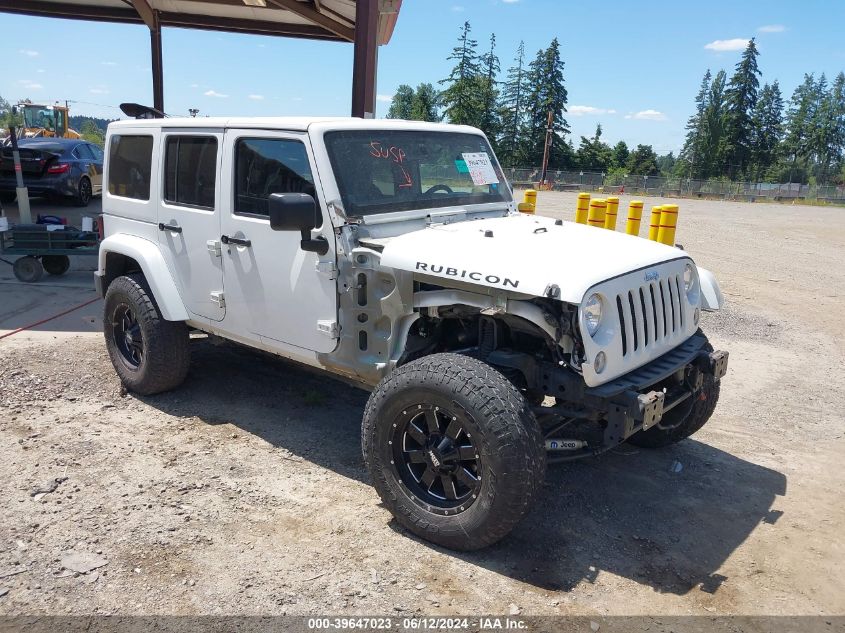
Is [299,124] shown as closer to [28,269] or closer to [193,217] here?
[193,217]

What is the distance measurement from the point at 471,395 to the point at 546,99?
70.4 m

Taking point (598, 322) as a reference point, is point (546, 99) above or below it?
above

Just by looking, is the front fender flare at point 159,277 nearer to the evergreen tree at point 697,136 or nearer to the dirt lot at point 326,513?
the dirt lot at point 326,513

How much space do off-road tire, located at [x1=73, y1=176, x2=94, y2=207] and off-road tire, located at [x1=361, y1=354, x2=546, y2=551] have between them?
1348 cm

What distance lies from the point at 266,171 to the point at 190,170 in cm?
82

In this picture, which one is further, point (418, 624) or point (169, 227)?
A: point (169, 227)

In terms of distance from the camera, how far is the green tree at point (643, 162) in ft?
233

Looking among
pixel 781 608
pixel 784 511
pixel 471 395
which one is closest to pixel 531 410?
pixel 471 395

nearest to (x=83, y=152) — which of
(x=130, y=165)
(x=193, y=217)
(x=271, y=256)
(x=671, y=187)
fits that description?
(x=130, y=165)

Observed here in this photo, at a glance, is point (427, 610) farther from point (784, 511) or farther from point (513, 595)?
point (784, 511)

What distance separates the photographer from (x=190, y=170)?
4832mm

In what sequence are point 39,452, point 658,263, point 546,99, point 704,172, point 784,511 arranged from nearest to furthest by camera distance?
point 658,263 < point 784,511 < point 39,452 < point 546,99 < point 704,172

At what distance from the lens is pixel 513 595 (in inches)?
126

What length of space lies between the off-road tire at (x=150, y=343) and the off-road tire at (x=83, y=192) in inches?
423
